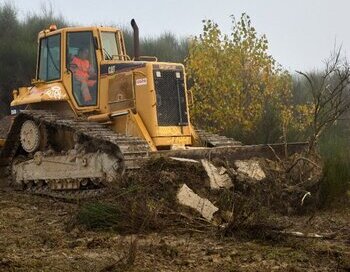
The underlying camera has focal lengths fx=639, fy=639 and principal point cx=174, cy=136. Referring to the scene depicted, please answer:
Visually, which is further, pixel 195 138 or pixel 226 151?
pixel 195 138

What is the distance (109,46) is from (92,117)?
1.47m

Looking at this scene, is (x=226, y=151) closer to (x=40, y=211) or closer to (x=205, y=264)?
(x=40, y=211)

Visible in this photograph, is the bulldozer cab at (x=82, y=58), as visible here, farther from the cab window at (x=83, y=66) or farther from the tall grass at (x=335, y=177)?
the tall grass at (x=335, y=177)

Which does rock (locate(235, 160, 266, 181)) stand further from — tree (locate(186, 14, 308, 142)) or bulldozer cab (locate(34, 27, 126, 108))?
tree (locate(186, 14, 308, 142))

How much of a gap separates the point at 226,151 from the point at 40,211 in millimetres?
2959

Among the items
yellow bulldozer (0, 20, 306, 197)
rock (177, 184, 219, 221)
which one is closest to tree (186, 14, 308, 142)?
yellow bulldozer (0, 20, 306, 197)

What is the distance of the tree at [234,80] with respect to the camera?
17328mm

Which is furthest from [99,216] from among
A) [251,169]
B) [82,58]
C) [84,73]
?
[82,58]

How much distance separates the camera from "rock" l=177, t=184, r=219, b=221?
7.74 metres

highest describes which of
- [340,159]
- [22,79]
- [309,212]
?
[22,79]

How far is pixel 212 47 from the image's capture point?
1842 centimetres

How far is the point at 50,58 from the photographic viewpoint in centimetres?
1169

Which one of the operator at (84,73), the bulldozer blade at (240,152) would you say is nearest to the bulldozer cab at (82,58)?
the operator at (84,73)

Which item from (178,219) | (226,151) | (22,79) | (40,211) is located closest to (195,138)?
(226,151)
